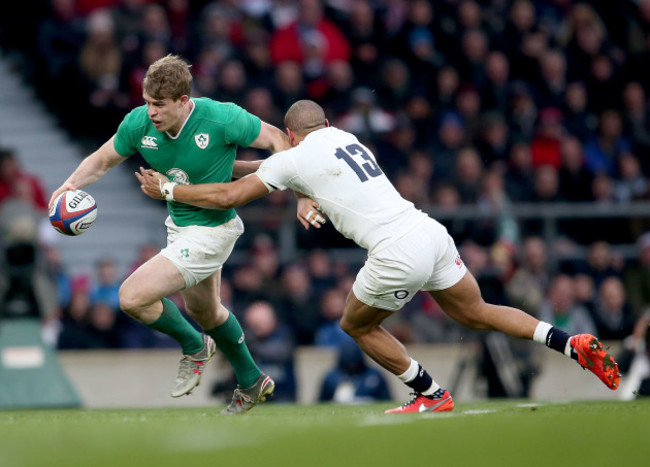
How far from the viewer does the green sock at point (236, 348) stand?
889 cm

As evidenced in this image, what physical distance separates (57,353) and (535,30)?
28.8 feet

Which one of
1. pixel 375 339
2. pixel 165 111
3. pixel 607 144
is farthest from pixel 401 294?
pixel 607 144

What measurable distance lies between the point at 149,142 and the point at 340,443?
327 cm

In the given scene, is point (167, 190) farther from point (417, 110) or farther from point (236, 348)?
point (417, 110)

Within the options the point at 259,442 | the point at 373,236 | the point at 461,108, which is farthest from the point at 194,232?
the point at 461,108

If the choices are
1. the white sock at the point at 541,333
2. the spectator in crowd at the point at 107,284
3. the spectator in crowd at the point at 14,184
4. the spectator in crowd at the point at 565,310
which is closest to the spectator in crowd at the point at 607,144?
the spectator in crowd at the point at 565,310

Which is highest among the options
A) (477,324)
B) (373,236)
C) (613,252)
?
(373,236)

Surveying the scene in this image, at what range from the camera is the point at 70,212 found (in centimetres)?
829

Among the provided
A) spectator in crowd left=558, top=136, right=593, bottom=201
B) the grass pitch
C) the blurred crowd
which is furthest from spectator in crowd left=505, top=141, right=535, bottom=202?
the grass pitch

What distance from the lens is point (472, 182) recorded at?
1481cm

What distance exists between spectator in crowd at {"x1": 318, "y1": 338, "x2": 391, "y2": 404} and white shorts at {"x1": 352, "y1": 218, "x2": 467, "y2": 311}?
404cm

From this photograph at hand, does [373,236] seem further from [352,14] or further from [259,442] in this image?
[352,14]

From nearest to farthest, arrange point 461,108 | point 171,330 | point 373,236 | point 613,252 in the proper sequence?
point 373,236, point 171,330, point 613,252, point 461,108

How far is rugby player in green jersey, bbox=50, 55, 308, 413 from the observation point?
820 cm
